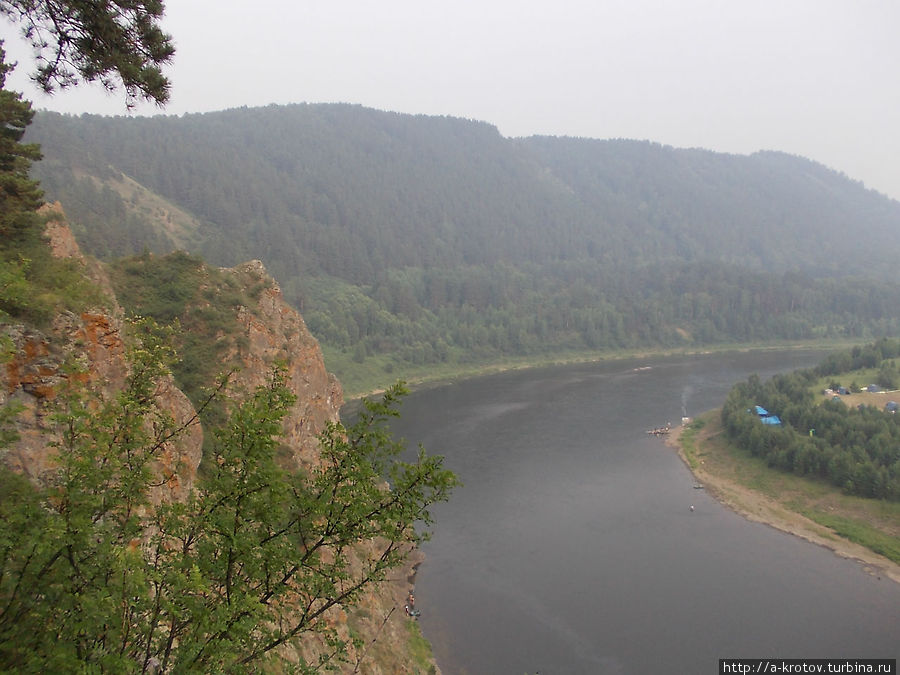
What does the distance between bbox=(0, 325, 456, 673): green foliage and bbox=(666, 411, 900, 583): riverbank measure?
4110cm

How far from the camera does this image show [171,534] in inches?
227

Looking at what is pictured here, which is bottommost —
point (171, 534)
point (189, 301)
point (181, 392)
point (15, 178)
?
point (181, 392)

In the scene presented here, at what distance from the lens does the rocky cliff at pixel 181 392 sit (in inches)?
413

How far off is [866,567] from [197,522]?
42.7 m

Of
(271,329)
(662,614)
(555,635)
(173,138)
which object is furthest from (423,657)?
(173,138)

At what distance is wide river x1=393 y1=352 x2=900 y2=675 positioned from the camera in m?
28.0

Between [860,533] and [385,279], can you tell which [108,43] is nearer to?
[860,533]

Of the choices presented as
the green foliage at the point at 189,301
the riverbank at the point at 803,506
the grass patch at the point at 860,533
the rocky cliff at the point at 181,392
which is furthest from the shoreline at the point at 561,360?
the grass patch at the point at 860,533

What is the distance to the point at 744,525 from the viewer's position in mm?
41500

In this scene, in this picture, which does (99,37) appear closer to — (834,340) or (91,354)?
(91,354)

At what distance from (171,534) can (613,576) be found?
33020mm

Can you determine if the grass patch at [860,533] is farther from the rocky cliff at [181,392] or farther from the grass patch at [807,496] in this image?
the rocky cliff at [181,392]

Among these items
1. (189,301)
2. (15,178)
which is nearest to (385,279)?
(189,301)

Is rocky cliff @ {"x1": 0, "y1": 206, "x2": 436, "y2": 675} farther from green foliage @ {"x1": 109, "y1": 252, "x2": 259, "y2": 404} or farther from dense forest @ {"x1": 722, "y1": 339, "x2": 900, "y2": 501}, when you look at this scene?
dense forest @ {"x1": 722, "y1": 339, "x2": 900, "y2": 501}
